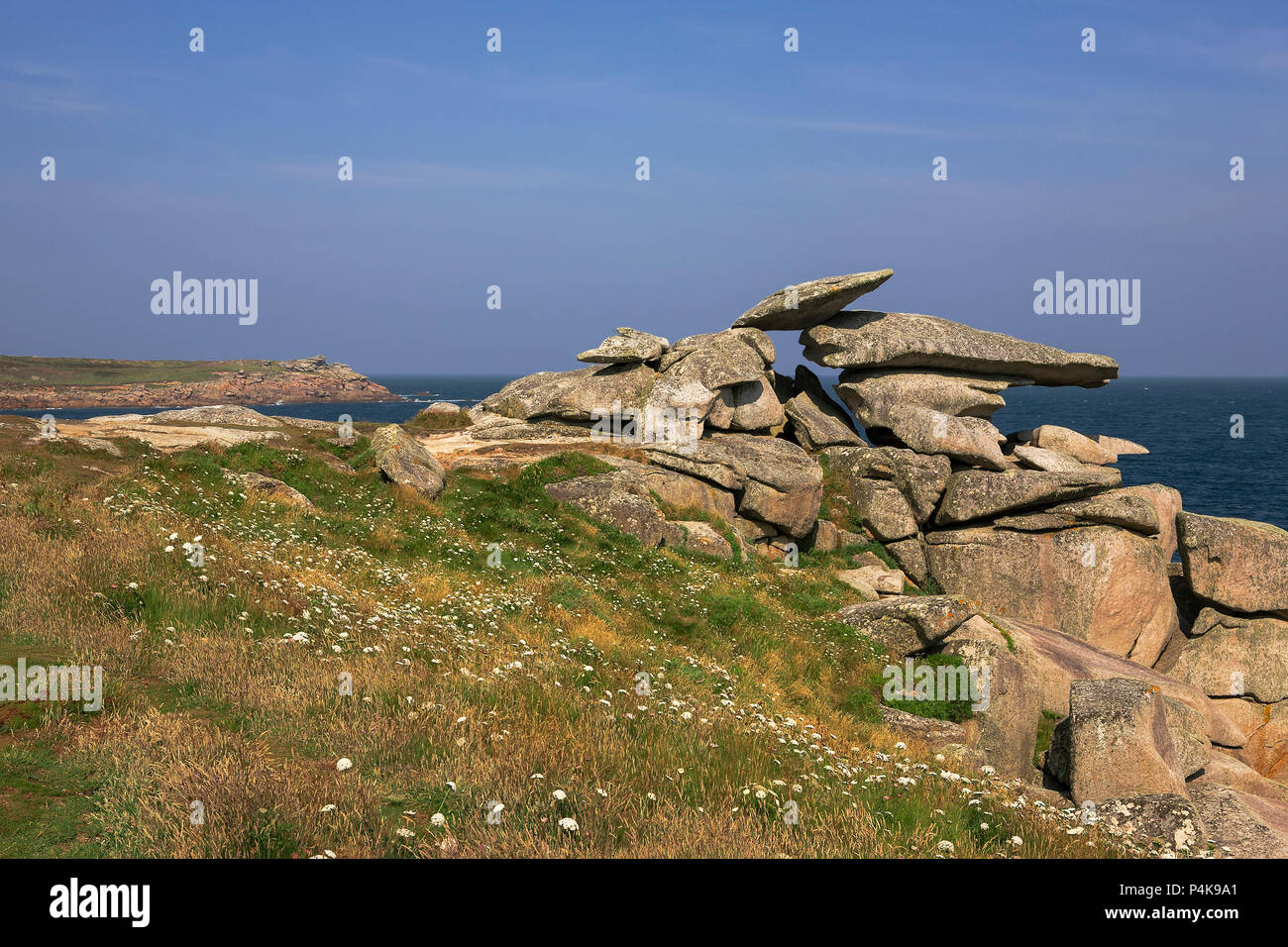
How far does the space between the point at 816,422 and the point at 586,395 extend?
10754mm

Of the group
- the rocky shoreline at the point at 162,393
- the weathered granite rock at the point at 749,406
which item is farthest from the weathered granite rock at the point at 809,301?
the rocky shoreline at the point at 162,393

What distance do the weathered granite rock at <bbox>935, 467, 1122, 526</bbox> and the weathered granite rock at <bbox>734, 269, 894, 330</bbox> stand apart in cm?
923

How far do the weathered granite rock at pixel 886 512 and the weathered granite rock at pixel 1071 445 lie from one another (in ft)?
30.7

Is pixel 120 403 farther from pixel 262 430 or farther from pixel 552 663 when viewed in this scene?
pixel 552 663

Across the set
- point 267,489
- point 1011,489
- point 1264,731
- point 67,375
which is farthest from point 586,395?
point 67,375

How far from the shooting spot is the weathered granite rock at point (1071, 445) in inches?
1511

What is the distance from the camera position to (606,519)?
1009 inches

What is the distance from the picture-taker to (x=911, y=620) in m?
21.4

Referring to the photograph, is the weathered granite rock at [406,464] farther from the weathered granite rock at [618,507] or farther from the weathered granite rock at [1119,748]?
the weathered granite rock at [1119,748]

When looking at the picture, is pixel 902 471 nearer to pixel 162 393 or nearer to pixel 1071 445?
pixel 1071 445

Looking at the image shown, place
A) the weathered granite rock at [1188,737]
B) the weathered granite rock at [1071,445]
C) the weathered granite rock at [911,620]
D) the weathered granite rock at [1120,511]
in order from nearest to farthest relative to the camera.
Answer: the weathered granite rock at [1188,737] < the weathered granite rock at [911,620] < the weathered granite rock at [1120,511] < the weathered granite rock at [1071,445]

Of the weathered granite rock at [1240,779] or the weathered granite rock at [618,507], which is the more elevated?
the weathered granite rock at [618,507]

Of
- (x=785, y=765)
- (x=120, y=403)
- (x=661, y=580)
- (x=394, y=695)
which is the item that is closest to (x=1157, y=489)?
(x=661, y=580)

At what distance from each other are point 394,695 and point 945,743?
42.3 ft
